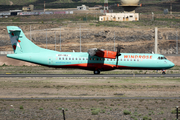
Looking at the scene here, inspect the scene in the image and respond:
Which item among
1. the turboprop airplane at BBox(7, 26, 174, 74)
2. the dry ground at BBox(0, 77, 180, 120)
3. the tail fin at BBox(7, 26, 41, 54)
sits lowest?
the dry ground at BBox(0, 77, 180, 120)

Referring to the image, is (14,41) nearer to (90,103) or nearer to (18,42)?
(18,42)

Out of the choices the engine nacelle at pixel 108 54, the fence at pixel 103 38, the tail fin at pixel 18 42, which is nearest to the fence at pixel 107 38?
the fence at pixel 103 38

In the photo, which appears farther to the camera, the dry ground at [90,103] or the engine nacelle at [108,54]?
the engine nacelle at [108,54]

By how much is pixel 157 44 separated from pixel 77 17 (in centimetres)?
5154

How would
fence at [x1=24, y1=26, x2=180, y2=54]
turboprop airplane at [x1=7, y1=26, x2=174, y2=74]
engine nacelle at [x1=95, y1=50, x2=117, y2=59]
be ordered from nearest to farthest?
1. engine nacelle at [x1=95, y1=50, x2=117, y2=59]
2. turboprop airplane at [x1=7, y1=26, x2=174, y2=74]
3. fence at [x1=24, y1=26, x2=180, y2=54]

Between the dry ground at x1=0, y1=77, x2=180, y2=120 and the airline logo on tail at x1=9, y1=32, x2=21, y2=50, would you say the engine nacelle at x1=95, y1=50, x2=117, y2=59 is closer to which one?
the dry ground at x1=0, y1=77, x2=180, y2=120

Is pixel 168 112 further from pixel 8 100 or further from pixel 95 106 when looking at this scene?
pixel 8 100

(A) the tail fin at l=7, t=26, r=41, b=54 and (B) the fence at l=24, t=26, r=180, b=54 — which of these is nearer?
(A) the tail fin at l=7, t=26, r=41, b=54

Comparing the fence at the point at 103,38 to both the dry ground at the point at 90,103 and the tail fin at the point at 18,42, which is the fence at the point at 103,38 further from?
the dry ground at the point at 90,103

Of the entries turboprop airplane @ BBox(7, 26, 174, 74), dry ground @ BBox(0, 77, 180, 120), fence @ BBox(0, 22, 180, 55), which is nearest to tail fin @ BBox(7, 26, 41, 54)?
turboprop airplane @ BBox(7, 26, 174, 74)

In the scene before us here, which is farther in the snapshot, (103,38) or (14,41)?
(103,38)

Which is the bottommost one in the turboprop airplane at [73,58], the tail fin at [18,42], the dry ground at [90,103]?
the dry ground at [90,103]

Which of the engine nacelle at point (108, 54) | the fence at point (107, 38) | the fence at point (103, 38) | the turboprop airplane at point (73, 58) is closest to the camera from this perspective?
the engine nacelle at point (108, 54)

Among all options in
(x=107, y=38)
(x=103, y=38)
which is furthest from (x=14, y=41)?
(x=107, y=38)
